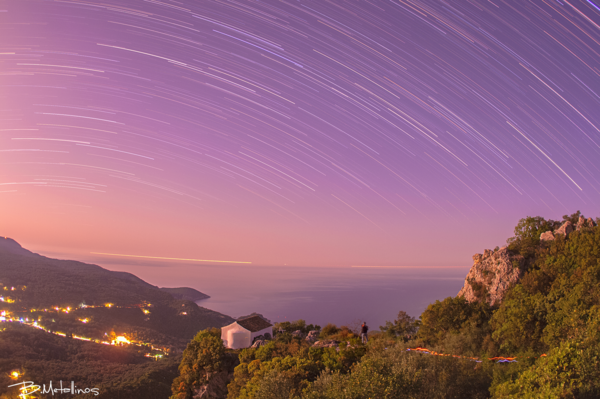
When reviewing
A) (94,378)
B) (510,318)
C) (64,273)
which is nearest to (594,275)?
(510,318)

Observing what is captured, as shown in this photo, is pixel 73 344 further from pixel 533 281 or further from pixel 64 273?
pixel 533 281

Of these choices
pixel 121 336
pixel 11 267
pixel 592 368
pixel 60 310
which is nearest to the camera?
Answer: pixel 592 368

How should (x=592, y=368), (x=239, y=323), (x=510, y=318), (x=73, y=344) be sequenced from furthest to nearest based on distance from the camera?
(x=73, y=344) < (x=239, y=323) < (x=510, y=318) < (x=592, y=368)

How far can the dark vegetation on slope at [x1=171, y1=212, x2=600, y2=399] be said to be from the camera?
14.2 meters

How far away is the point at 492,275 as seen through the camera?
96.7ft

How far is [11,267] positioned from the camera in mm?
181875

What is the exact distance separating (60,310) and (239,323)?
143 meters

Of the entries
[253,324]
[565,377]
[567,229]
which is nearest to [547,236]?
[567,229]

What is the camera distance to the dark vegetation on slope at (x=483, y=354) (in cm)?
1423

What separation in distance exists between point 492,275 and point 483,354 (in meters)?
8.06

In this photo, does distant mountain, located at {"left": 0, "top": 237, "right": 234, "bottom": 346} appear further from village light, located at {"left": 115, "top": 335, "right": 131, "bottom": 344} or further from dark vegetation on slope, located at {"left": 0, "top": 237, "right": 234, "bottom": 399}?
village light, located at {"left": 115, "top": 335, "right": 131, "bottom": 344}

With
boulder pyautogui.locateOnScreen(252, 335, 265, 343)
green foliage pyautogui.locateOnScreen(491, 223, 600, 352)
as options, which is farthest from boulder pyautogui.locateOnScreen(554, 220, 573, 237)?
boulder pyautogui.locateOnScreen(252, 335, 265, 343)

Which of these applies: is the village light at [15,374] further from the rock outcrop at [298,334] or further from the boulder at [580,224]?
the boulder at [580,224]

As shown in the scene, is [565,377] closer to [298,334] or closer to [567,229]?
[567,229]
